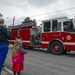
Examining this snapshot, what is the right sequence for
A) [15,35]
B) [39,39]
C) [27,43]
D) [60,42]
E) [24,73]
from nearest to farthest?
[24,73] < [60,42] < [39,39] < [27,43] < [15,35]

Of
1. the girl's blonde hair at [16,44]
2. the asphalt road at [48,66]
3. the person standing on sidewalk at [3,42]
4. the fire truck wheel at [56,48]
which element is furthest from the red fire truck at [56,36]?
the person standing on sidewalk at [3,42]

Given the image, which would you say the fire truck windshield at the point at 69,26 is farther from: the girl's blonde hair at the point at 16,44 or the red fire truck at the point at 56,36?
Answer: the girl's blonde hair at the point at 16,44

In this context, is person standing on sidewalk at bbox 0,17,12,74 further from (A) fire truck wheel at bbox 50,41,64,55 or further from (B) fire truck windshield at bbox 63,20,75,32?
(A) fire truck wheel at bbox 50,41,64,55

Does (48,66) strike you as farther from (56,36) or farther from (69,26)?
(56,36)

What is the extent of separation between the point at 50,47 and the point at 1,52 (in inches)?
374

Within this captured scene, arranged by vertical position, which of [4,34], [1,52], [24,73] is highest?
[4,34]

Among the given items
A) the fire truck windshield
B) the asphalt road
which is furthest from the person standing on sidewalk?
the fire truck windshield

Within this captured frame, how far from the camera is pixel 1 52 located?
622 centimetres

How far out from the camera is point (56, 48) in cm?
1509

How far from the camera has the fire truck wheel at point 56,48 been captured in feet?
48.4

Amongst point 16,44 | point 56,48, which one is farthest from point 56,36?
point 16,44

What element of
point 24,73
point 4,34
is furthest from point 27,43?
point 4,34

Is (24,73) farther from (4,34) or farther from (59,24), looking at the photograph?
(59,24)

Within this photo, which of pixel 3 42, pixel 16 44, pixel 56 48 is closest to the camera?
pixel 3 42
